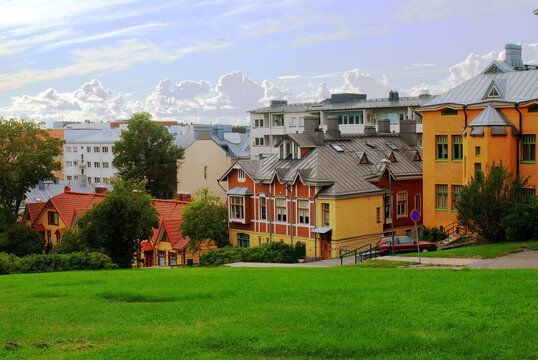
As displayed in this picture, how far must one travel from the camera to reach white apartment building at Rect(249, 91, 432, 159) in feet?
250

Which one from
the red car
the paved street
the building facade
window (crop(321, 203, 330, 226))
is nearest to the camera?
the paved street

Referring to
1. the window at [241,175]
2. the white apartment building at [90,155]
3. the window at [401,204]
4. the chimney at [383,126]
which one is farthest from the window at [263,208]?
the white apartment building at [90,155]

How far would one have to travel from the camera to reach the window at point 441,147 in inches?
1666

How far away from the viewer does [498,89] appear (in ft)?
131

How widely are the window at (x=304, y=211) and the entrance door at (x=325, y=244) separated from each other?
1.60 metres

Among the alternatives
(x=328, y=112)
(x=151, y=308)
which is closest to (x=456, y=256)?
(x=151, y=308)

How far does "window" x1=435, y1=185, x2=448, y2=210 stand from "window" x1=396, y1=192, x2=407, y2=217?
380 centimetres

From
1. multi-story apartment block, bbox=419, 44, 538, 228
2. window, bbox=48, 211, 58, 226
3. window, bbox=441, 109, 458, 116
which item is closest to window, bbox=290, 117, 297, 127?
window, bbox=48, 211, 58, 226

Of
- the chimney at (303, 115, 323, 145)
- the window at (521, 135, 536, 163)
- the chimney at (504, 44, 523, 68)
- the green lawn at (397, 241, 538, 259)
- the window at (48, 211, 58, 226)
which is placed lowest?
the green lawn at (397, 241, 538, 259)

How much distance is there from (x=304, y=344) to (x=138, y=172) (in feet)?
235

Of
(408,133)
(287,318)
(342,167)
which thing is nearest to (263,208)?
→ (342,167)

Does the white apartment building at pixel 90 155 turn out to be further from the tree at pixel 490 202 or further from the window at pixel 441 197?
the tree at pixel 490 202

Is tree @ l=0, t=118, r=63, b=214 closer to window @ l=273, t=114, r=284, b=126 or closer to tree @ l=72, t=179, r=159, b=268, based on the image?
tree @ l=72, t=179, r=159, b=268

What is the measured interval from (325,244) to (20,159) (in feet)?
114
